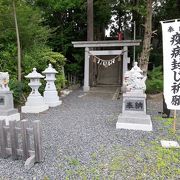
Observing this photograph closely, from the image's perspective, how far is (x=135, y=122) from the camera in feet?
16.0

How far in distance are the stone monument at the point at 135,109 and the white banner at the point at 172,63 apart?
58 centimetres

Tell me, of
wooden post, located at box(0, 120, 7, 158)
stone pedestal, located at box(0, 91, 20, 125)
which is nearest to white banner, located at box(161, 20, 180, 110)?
wooden post, located at box(0, 120, 7, 158)

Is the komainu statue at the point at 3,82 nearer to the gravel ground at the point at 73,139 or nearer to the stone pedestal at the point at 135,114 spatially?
the gravel ground at the point at 73,139

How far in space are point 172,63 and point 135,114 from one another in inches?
54.9

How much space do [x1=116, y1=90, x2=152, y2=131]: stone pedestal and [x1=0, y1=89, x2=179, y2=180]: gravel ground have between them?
0.20 meters

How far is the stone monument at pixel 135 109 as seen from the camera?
4844 mm

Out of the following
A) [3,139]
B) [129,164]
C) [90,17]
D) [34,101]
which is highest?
[90,17]

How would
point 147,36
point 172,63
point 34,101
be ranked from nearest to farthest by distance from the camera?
point 172,63 < point 34,101 < point 147,36

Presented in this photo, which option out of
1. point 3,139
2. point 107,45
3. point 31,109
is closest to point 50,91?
point 31,109

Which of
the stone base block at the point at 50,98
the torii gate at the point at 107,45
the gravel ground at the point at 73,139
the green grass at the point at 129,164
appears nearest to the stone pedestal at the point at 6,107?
the gravel ground at the point at 73,139

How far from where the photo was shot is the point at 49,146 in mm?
3830

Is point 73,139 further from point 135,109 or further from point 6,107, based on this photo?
point 6,107

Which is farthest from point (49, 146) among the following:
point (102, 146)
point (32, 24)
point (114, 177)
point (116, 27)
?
point (116, 27)

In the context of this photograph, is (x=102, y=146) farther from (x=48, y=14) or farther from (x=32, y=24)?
(x=48, y=14)
